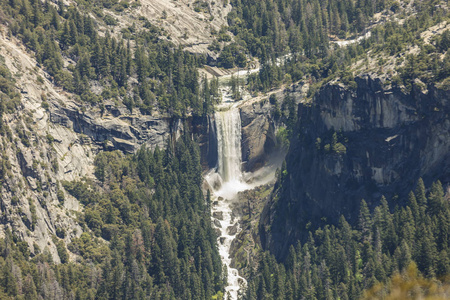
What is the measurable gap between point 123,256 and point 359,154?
5746 centimetres

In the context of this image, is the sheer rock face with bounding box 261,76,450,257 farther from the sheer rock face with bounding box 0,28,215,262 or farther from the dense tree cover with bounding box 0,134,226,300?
the sheer rock face with bounding box 0,28,215,262

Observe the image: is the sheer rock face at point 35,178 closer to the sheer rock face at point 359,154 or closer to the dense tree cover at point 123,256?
the dense tree cover at point 123,256

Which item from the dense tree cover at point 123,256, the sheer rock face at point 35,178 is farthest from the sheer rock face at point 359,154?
the sheer rock face at point 35,178

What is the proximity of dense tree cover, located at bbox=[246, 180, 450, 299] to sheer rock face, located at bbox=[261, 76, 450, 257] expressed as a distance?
6.07 metres

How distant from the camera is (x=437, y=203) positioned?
156250 millimetres

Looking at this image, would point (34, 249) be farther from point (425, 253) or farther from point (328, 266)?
point (425, 253)

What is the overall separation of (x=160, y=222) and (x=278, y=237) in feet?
92.5

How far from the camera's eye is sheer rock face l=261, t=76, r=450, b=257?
17012cm

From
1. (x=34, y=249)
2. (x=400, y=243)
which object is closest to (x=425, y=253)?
(x=400, y=243)

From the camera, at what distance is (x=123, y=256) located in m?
180

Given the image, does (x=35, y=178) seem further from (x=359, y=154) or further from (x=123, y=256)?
(x=359, y=154)

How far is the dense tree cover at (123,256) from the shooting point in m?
163

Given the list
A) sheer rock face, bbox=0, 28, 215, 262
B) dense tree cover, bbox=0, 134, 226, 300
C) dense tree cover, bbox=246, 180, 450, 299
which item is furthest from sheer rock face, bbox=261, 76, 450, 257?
sheer rock face, bbox=0, 28, 215, 262

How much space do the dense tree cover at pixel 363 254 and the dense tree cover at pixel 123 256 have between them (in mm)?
14264
